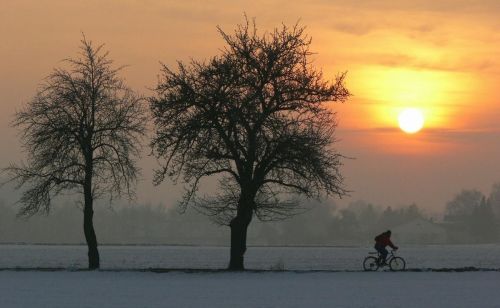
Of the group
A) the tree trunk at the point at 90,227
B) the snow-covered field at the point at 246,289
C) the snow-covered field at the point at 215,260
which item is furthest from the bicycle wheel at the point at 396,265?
the tree trunk at the point at 90,227

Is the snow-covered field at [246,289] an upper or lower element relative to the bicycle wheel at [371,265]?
lower

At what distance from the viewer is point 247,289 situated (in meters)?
32.2

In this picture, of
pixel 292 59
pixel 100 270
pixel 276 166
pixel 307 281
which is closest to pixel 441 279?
pixel 307 281

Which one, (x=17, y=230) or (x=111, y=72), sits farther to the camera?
(x=17, y=230)

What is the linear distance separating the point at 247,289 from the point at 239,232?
11.7m

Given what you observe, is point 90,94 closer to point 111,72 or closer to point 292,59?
point 111,72

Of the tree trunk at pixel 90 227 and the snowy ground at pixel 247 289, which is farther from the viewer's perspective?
the tree trunk at pixel 90 227

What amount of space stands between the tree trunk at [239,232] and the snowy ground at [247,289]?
9.69ft

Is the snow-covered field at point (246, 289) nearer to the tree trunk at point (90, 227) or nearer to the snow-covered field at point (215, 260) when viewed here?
the tree trunk at point (90, 227)

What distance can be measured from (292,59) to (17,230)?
523 feet

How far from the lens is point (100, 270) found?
43406 mm

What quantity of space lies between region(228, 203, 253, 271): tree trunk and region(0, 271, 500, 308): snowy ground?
9.69ft

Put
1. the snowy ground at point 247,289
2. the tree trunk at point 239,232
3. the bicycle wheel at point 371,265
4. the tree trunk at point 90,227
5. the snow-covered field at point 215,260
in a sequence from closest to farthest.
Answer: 1. the snowy ground at point 247,289
2. the tree trunk at point 239,232
3. the bicycle wheel at point 371,265
4. the tree trunk at point 90,227
5. the snow-covered field at point 215,260

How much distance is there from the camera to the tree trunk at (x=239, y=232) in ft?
143
